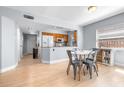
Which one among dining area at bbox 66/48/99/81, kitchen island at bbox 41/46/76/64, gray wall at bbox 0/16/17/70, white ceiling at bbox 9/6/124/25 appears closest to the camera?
dining area at bbox 66/48/99/81

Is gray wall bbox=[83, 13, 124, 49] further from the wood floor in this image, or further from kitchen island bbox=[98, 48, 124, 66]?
the wood floor

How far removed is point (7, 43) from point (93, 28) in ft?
15.8

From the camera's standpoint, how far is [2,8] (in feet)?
10.4

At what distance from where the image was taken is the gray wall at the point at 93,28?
3992 mm

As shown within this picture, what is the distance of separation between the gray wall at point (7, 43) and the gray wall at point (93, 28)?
455 centimetres

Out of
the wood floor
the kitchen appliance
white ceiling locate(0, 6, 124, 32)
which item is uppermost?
white ceiling locate(0, 6, 124, 32)

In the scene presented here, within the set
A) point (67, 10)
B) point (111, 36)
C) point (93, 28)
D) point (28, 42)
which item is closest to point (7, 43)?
A: point (67, 10)

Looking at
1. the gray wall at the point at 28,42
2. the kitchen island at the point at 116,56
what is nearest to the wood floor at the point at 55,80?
the kitchen island at the point at 116,56

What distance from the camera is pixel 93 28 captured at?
212 inches

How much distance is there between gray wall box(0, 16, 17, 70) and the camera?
3158 mm

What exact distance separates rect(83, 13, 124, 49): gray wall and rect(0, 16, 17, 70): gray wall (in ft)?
14.9

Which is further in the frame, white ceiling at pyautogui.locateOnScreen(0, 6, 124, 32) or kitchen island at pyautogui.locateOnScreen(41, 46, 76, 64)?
kitchen island at pyautogui.locateOnScreen(41, 46, 76, 64)

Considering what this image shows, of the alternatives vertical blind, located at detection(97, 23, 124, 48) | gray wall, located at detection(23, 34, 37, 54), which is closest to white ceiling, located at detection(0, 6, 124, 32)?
→ vertical blind, located at detection(97, 23, 124, 48)
